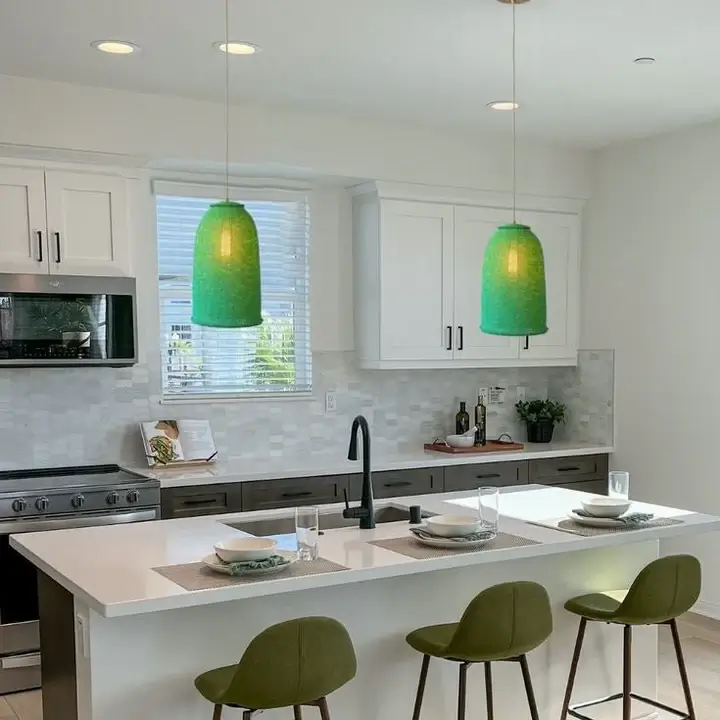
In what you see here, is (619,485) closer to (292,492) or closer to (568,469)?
(292,492)

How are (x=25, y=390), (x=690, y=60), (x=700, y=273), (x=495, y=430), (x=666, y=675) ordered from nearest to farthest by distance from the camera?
A: (x=690, y=60), (x=666, y=675), (x=25, y=390), (x=700, y=273), (x=495, y=430)

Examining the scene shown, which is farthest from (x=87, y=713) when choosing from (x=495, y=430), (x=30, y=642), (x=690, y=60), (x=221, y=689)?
(x=495, y=430)

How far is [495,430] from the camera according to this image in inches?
239

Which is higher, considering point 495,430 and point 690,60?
point 690,60

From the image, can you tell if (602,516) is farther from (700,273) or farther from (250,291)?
(700,273)

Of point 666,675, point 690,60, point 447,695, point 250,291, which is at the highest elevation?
point 690,60

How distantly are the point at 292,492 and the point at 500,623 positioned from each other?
2.07 meters

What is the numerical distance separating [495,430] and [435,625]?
297 cm

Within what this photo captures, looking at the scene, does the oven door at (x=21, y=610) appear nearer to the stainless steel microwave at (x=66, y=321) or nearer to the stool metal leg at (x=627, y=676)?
the stainless steel microwave at (x=66, y=321)

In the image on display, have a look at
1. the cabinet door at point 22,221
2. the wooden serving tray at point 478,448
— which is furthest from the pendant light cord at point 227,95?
the wooden serving tray at point 478,448

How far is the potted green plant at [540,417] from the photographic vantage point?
5.95 m

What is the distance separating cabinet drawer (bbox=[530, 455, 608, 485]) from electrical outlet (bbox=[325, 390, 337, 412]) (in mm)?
1163

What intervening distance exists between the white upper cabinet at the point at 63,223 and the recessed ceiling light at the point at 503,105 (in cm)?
180

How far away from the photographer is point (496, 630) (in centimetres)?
284
